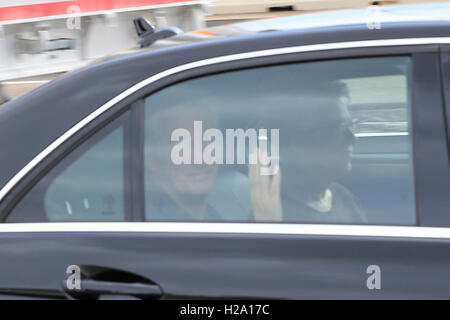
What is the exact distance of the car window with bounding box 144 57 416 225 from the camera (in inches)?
88.7

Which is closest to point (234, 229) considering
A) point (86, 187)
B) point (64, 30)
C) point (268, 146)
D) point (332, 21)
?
point (268, 146)

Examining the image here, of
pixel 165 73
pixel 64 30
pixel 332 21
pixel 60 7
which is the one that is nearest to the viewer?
pixel 165 73

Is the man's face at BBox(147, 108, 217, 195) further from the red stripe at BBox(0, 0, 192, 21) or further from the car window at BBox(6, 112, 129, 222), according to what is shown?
the red stripe at BBox(0, 0, 192, 21)

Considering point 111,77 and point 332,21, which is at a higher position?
point 332,21

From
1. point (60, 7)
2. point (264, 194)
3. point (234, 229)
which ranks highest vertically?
point (60, 7)

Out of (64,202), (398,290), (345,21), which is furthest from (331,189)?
(64,202)

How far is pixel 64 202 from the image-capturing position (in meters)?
2.29

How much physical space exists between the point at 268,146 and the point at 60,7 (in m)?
7.32

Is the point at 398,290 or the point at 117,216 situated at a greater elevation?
the point at 117,216

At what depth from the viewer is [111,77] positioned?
2.31 meters

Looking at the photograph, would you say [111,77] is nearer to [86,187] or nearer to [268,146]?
[86,187]

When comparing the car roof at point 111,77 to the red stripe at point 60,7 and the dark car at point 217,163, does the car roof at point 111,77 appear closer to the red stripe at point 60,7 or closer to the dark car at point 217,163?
the dark car at point 217,163

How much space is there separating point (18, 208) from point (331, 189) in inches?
34.0
